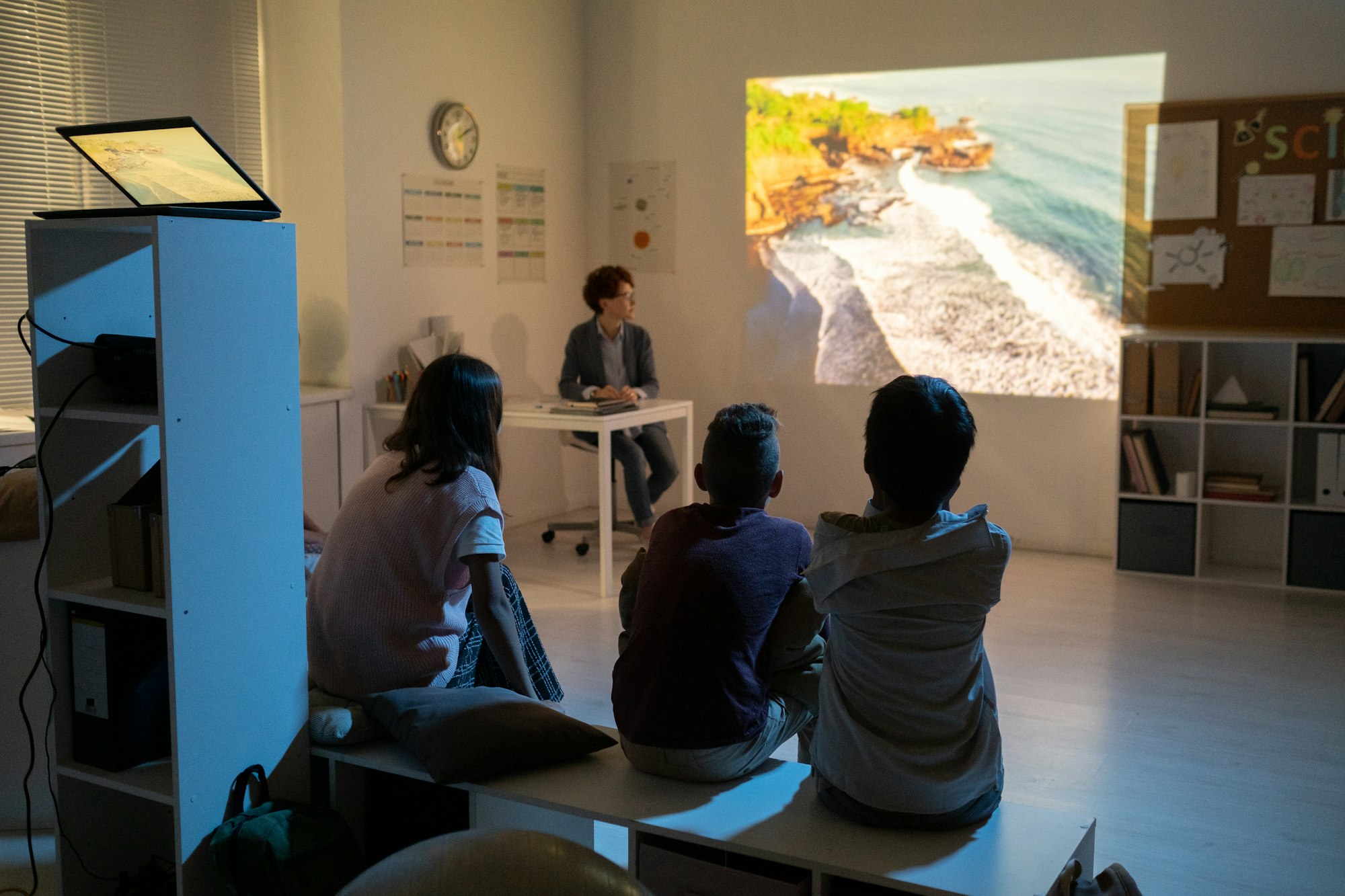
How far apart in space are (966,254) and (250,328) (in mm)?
4422

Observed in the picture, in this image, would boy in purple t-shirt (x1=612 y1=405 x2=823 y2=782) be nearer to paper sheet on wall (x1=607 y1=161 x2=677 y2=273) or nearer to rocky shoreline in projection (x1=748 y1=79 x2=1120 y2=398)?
rocky shoreline in projection (x1=748 y1=79 x2=1120 y2=398)

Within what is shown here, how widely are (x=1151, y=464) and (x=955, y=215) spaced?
155cm

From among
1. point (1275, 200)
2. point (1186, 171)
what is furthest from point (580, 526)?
point (1275, 200)

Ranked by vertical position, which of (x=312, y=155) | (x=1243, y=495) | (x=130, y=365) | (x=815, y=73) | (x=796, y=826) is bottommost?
(x=796, y=826)

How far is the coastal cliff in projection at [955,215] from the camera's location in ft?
18.3

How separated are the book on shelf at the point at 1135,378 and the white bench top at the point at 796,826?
3.55 metres

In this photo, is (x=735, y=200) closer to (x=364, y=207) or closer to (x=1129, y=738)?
(x=364, y=207)

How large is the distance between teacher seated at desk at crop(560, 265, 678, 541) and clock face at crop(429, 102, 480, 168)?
34.3 inches

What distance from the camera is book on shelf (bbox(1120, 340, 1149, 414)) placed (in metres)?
5.21

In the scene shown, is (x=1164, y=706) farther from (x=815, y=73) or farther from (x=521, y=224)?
(x=521, y=224)

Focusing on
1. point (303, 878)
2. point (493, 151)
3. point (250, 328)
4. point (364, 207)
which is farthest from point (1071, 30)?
point (303, 878)

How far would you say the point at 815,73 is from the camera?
603 cm

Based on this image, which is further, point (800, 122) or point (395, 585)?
point (800, 122)

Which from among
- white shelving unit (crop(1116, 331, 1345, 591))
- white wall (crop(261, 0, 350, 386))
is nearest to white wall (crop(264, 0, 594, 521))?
white wall (crop(261, 0, 350, 386))
